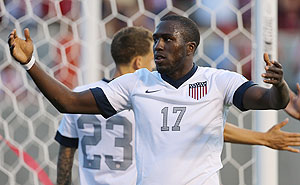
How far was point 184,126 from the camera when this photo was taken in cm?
243

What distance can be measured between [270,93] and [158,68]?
0.47 m

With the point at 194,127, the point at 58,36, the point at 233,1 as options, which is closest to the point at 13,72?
the point at 58,36

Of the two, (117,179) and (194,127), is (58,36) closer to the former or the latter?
(117,179)

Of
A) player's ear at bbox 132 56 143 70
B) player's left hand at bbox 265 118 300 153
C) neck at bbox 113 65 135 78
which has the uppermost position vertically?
player's ear at bbox 132 56 143 70

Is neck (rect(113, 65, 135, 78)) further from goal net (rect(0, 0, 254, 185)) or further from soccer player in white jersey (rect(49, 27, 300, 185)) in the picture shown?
goal net (rect(0, 0, 254, 185))

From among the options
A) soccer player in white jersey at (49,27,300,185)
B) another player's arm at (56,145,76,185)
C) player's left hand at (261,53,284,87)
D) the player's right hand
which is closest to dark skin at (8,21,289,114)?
the player's right hand

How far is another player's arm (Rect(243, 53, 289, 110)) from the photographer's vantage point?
216cm

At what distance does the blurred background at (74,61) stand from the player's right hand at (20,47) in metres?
1.33

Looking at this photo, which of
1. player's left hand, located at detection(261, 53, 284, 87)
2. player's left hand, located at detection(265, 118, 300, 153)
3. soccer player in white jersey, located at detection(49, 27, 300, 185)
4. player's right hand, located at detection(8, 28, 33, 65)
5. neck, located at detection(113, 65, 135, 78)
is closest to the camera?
player's left hand, located at detection(261, 53, 284, 87)

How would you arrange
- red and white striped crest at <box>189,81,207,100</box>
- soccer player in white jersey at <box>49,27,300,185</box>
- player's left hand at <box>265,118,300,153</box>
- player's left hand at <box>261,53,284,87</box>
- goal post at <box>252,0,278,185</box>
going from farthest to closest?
goal post at <box>252,0,278,185</box>
soccer player in white jersey at <box>49,27,300,185</box>
player's left hand at <box>265,118,300,153</box>
red and white striped crest at <box>189,81,207,100</box>
player's left hand at <box>261,53,284,87</box>

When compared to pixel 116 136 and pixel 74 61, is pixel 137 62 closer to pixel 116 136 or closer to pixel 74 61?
pixel 116 136

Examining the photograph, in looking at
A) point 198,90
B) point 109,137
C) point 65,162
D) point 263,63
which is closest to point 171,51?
point 198,90

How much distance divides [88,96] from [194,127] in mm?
462

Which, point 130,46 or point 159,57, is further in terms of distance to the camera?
point 130,46
